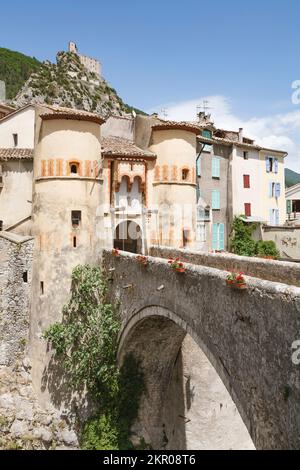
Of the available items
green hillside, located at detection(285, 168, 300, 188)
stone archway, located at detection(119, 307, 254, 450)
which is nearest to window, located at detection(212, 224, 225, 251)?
stone archway, located at detection(119, 307, 254, 450)

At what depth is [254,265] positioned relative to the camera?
13.2 m

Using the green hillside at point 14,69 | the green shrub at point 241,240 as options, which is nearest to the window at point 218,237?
the green shrub at point 241,240

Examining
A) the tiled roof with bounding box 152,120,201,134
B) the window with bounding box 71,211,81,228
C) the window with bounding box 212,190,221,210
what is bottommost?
the window with bounding box 71,211,81,228

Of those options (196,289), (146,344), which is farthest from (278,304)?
(146,344)

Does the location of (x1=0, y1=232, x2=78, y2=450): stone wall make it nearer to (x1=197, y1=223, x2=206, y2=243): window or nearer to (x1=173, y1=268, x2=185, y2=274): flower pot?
(x1=173, y1=268, x2=185, y2=274): flower pot

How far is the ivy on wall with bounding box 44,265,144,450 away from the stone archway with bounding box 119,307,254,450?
64 cm

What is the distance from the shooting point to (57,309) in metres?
20.0

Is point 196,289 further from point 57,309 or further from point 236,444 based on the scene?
point 236,444

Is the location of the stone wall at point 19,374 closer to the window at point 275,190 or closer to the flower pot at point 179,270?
the flower pot at point 179,270

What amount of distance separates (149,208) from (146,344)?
8173mm

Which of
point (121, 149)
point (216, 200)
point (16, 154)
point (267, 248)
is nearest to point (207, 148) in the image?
point (216, 200)

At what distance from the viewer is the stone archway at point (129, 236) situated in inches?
930

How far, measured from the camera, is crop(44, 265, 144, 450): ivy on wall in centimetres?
1814

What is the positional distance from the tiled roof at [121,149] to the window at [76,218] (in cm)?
362
